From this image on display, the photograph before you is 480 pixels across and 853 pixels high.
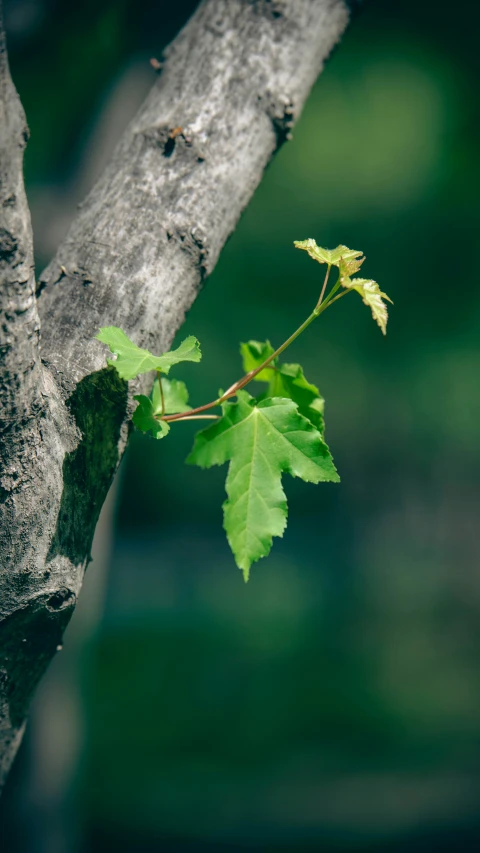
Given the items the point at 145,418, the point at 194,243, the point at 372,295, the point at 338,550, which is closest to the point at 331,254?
the point at 372,295

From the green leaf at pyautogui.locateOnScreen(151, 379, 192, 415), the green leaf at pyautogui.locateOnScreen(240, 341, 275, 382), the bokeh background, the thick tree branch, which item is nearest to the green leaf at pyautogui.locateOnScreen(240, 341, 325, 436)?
the green leaf at pyautogui.locateOnScreen(240, 341, 275, 382)

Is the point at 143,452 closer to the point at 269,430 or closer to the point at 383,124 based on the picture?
the point at 383,124

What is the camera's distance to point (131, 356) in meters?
0.75

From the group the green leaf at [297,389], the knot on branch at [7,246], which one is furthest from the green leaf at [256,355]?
the knot on branch at [7,246]

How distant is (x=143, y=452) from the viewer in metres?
5.92

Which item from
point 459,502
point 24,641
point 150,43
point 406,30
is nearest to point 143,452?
point 459,502

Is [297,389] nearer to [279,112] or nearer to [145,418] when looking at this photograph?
[145,418]

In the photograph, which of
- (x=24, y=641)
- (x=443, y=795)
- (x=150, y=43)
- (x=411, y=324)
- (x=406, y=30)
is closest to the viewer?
(x=24, y=641)

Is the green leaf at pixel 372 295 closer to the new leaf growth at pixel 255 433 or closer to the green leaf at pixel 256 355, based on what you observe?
the new leaf growth at pixel 255 433

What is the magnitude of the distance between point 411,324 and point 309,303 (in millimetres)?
1105

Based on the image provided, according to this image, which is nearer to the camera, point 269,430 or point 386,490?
point 269,430

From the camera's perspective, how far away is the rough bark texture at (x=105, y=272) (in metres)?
0.71

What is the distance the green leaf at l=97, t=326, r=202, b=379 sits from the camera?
0.73 metres

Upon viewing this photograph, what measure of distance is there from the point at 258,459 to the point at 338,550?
573 cm
